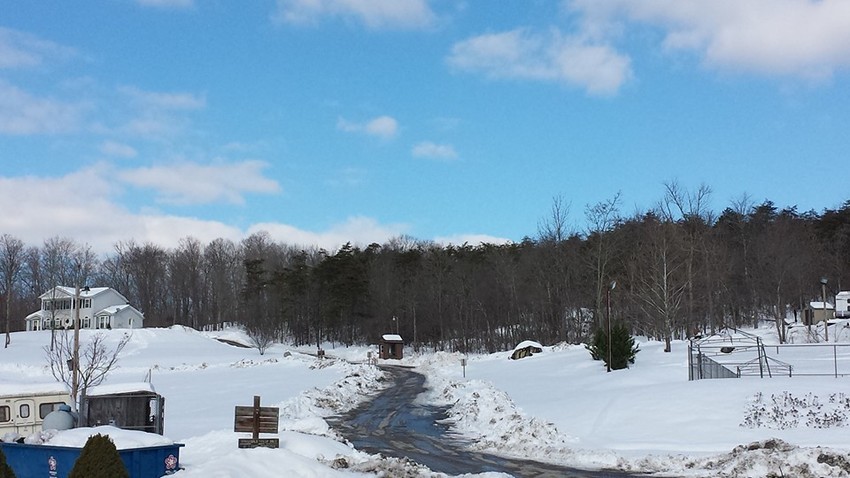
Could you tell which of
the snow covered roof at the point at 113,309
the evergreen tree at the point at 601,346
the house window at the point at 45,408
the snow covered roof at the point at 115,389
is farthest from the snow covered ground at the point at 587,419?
the snow covered roof at the point at 113,309

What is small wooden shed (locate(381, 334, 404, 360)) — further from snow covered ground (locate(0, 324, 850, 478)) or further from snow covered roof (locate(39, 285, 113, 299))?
snow covered roof (locate(39, 285, 113, 299))

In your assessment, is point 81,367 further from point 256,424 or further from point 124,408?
point 256,424

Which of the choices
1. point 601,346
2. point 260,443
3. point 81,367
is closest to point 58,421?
A: point 260,443

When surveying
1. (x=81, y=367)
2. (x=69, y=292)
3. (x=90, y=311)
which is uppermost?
(x=69, y=292)

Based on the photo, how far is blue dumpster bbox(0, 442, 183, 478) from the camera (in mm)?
14727

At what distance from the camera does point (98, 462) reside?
11094 millimetres

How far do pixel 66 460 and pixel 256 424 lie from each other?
3823mm

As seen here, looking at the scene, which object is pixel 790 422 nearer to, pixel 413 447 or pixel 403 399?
pixel 413 447

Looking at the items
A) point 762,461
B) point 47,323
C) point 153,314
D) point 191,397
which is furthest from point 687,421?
point 153,314

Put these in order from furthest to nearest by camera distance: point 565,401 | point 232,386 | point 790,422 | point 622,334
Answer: point 232,386 → point 622,334 → point 565,401 → point 790,422

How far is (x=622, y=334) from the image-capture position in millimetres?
36000

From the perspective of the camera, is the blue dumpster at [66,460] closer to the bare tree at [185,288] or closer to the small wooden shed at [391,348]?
the small wooden shed at [391,348]

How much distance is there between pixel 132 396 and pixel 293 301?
85948mm

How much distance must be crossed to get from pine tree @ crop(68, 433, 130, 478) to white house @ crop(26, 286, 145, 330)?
94590 mm
